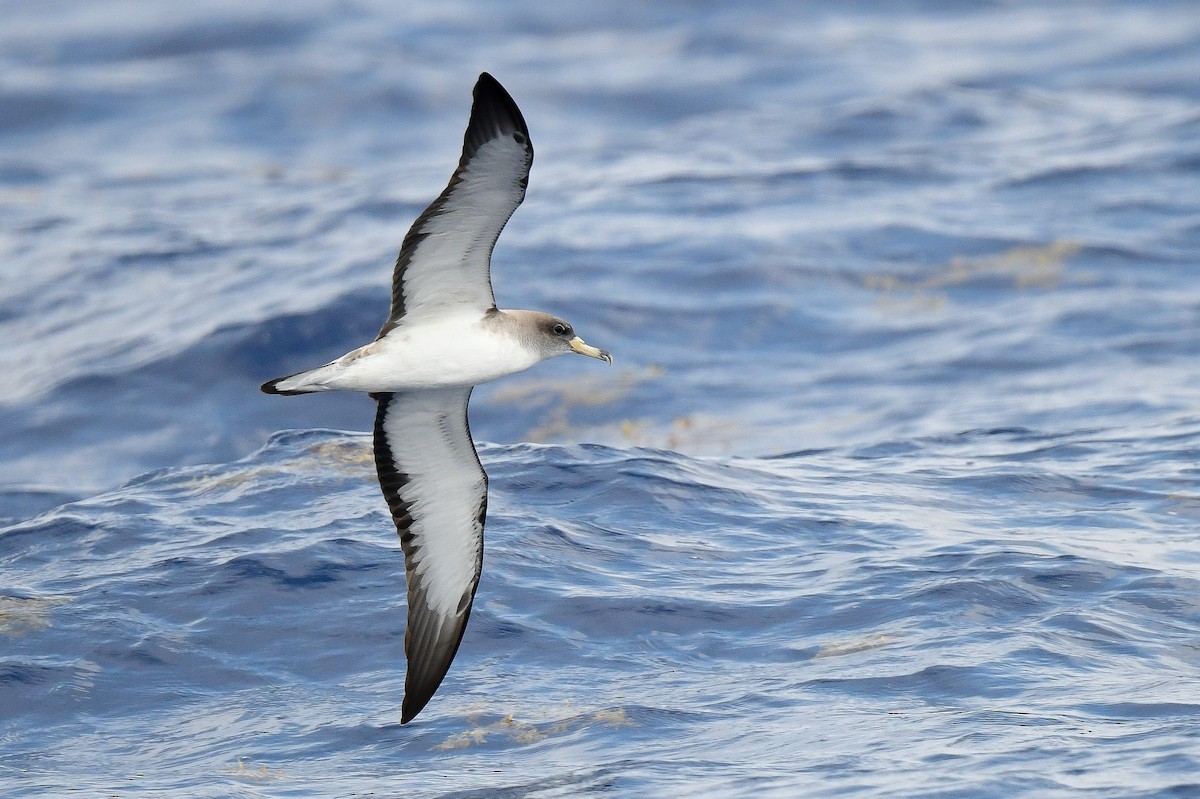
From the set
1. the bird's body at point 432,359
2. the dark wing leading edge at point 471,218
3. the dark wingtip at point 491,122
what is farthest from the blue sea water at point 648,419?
the dark wingtip at point 491,122

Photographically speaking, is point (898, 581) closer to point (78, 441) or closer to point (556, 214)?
point (78, 441)

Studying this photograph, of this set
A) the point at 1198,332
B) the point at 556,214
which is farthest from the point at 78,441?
the point at 1198,332

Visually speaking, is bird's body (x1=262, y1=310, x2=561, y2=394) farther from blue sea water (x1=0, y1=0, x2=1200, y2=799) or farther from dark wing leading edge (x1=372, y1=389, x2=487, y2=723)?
blue sea water (x1=0, y1=0, x2=1200, y2=799)

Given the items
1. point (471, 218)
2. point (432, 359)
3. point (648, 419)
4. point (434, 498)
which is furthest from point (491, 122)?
point (648, 419)

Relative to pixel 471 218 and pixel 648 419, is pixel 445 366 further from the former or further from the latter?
pixel 648 419

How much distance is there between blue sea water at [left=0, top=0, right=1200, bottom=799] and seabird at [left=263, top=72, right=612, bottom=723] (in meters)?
0.72

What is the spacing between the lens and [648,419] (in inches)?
661

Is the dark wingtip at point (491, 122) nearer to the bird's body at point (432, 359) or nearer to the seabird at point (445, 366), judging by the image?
the seabird at point (445, 366)

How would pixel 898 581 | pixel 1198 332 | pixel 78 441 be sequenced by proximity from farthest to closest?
pixel 1198 332 → pixel 78 441 → pixel 898 581

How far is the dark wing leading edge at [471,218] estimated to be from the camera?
8227 mm

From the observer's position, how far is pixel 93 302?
2141 centimetres

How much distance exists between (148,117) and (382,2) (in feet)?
28.9

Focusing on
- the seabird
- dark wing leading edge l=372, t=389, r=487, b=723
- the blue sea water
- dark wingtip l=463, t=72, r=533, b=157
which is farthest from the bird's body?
the blue sea water

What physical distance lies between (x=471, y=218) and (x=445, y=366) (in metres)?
0.93
